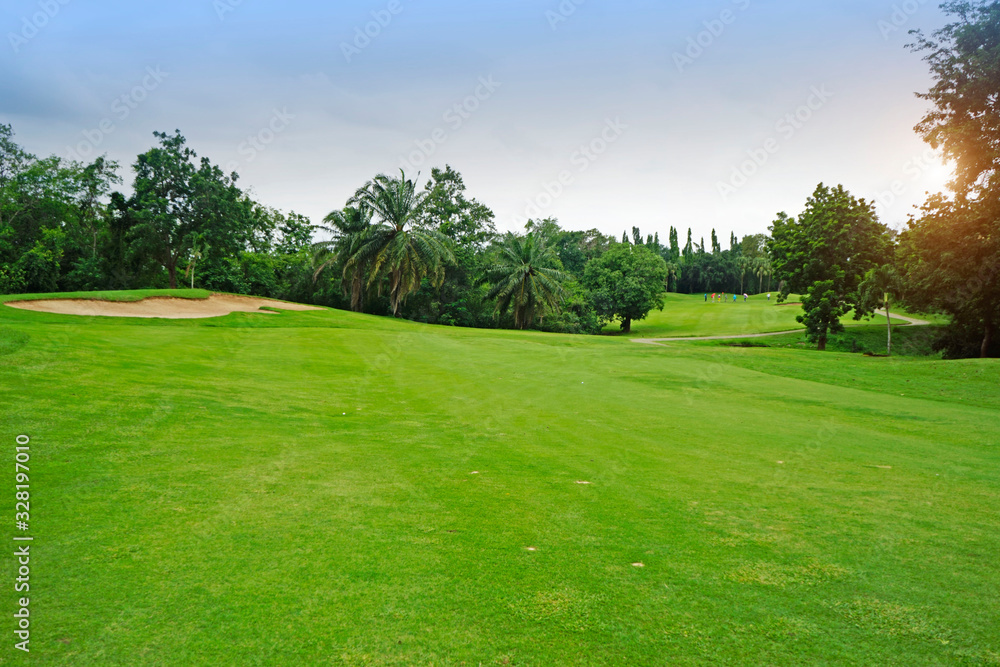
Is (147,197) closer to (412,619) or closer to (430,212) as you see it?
(430,212)

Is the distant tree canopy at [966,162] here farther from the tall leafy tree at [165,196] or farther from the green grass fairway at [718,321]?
the tall leafy tree at [165,196]

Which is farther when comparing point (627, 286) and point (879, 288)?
point (627, 286)

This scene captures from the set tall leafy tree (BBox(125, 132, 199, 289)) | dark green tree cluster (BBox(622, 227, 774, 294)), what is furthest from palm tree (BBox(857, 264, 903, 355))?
dark green tree cluster (BBox(622, 227, 774, 294))

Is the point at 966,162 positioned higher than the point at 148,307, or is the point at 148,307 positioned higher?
the point at 966,162

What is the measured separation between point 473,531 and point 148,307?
27.6 meters

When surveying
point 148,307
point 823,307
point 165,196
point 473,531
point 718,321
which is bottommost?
point 473,531

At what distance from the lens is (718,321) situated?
196 feet

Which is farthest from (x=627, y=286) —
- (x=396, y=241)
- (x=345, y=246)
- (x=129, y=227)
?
(x=129, y=227)

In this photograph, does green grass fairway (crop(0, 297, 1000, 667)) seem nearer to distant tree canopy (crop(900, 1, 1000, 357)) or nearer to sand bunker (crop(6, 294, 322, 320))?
sand bunker (crop(6, 294, 322, 320))

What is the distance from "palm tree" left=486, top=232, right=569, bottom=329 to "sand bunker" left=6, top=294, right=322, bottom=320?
20796mm

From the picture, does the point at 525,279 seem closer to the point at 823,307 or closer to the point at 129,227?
the point at 823,307

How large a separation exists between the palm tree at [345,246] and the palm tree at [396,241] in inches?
53.6

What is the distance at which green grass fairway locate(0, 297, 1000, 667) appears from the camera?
9.24ft

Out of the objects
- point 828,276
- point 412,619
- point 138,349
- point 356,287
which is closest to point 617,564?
point 412,619
